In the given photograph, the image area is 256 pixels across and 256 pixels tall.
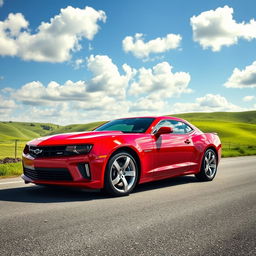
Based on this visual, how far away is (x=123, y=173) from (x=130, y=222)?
1.70 metres

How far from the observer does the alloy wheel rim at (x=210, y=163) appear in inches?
291

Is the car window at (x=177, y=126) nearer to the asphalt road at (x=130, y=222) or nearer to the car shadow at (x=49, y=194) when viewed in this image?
the car shadow at (x=49, y=194)

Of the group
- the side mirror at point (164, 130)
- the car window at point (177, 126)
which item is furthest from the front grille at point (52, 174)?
the car window at point (177, 126)

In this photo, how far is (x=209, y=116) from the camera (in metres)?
163

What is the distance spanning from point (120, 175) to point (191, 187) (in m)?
1.87

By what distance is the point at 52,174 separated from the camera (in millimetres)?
5098

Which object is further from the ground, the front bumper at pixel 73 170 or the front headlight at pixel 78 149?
the front headlight at pixel 78 149

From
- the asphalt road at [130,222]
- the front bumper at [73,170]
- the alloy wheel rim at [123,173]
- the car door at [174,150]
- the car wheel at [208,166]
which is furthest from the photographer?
the car wheel at [208,166]

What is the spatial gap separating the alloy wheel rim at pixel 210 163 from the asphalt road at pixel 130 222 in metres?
1.32

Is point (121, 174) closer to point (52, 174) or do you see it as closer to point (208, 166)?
point (52, 174)

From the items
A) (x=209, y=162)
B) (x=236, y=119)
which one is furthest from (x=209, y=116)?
(x=209, y=162)

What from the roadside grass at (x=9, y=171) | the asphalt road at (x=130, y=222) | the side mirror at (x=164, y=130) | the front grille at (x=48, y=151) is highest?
the side mirror at (x=164, y=130)

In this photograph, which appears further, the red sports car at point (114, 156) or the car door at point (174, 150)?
the car door at point (174, 150)

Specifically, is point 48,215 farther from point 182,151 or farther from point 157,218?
point 182,151
